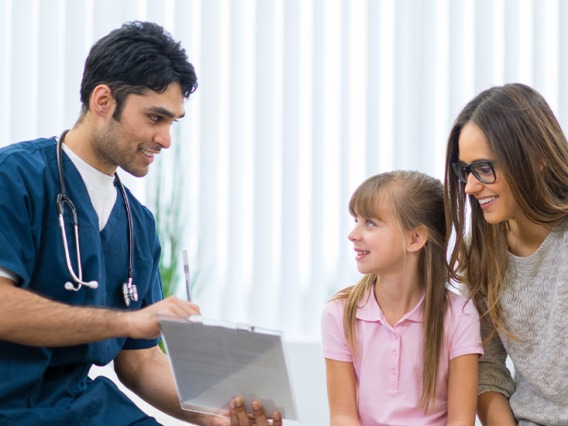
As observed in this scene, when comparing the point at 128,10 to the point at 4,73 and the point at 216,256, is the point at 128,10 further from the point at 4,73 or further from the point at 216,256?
the point at 216,256

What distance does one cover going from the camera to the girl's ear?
7.17ft

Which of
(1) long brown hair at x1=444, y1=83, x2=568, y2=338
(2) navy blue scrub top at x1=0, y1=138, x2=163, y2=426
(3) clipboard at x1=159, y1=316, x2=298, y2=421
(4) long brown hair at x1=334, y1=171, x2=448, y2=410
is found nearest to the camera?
(3) clipboard at x1=159, y1=316, x2=298, y2=421

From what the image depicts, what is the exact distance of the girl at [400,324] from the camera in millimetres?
2107

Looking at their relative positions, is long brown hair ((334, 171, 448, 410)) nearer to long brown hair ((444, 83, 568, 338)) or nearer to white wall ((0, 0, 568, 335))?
long brown hair ((444, 83, 568, 338))

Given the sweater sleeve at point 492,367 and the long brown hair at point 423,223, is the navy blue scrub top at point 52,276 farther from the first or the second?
the sweater sleeve at point 492,367

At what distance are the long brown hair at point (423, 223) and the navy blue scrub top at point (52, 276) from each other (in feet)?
1.84

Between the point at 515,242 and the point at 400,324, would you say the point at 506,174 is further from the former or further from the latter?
the point at 400,324

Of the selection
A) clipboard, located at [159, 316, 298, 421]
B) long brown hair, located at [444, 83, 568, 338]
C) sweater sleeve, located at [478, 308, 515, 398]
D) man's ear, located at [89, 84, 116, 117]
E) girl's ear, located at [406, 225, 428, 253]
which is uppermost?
man's ear, located at [89, 84, 116, 117]

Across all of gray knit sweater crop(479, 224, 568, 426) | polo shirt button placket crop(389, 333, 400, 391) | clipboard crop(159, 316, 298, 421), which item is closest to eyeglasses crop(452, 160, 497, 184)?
gray knit sweater crop(479, 224, 568, 426)

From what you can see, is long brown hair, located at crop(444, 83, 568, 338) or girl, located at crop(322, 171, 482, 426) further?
girl, located at crop(322, 171, 482, 426)

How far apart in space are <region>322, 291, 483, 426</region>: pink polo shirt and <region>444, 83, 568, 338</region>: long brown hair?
0.27 feet

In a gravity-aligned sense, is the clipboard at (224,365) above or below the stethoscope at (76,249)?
below

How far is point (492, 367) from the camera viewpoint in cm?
213

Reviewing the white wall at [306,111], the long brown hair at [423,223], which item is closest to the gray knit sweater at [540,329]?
the long brown hair at [423,223]
